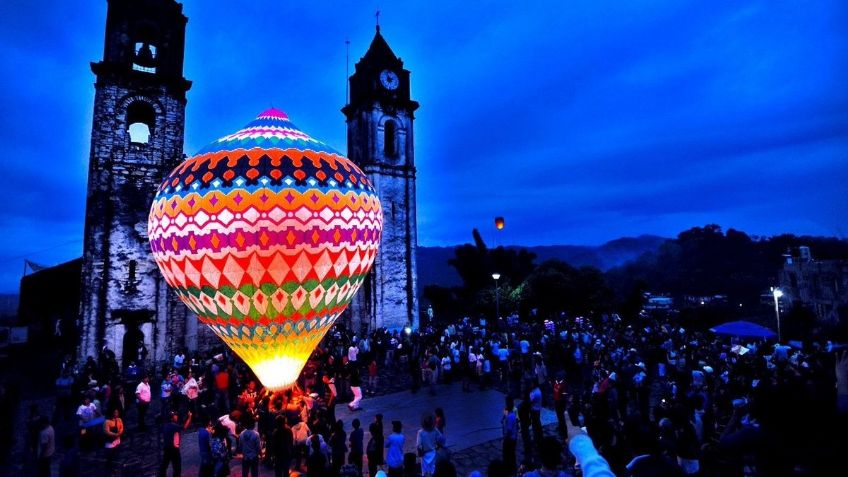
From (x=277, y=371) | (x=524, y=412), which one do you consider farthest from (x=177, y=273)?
(x=524, y=412)

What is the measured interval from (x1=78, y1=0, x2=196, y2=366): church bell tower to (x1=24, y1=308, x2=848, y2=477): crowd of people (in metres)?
1.82

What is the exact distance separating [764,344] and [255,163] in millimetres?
17829

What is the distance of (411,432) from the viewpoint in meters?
9.98

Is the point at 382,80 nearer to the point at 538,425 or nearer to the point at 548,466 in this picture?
the point at 538,425

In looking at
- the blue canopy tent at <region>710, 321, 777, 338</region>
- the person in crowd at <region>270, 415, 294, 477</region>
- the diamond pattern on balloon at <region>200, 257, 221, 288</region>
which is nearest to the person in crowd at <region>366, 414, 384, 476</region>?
the person in crowd at <region>270, 415, 294, 477</region>

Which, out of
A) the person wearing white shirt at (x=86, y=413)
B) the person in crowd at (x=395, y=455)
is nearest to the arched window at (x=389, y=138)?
the person wearing white shirt at (x=86, y=413)

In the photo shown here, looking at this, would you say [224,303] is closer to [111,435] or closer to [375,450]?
[111,435]

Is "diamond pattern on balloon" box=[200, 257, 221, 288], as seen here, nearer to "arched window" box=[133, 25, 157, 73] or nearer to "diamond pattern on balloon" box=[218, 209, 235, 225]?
"diamond pattern on balloon" box=[218, 209, 235, 225]

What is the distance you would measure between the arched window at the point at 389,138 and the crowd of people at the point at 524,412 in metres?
13.4

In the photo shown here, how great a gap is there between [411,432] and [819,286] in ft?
125

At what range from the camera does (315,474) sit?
577 cm

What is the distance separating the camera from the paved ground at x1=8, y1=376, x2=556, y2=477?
842cm

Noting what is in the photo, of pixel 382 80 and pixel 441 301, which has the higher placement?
pixel 382 80

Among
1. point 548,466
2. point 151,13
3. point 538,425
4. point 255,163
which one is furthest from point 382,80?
point 548,466
